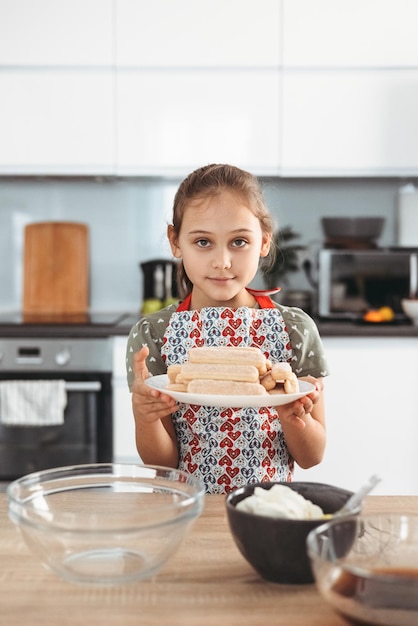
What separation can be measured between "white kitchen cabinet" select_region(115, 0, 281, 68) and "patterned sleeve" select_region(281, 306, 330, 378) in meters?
1.72

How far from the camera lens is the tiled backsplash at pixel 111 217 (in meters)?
3.26

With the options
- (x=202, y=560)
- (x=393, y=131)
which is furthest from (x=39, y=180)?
(x=202, y=560)

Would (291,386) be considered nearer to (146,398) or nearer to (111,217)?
(146,398)

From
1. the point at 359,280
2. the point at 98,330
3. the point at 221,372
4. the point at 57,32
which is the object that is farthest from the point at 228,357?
the point at 57,32

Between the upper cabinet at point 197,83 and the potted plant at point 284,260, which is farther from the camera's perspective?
the potted plant at point 284,260

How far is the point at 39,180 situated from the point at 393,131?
1.52 metres

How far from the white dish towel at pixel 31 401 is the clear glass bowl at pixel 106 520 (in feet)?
5.53

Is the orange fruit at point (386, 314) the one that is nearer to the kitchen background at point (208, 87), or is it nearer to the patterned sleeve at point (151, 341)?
the kitchen background at point (208, 87)

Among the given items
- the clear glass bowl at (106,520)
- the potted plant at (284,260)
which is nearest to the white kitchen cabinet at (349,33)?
the potted plant at (284,260)

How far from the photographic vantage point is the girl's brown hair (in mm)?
1409

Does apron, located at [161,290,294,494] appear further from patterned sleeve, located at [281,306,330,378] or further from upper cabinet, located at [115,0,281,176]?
upper cabinet, located at [115,0,281,176]

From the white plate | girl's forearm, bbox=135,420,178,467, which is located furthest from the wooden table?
girl's forearm, bbox=135,420,178,467

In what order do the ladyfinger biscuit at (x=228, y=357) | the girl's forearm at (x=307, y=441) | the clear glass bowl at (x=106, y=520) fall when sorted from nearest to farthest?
1. the clear glass bowl at (x=106, y=520)
2. the ladyfinger biscuit at (x=228, y=357)
3. the girl's forearm at (x=307, y=441)

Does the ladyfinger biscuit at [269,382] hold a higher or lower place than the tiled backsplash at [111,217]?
lower
